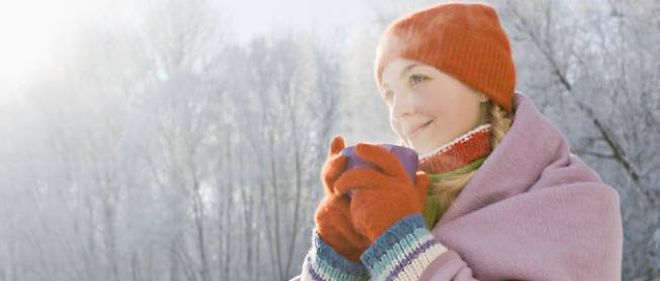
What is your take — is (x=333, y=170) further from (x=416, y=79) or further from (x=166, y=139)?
(x=166, y=139)

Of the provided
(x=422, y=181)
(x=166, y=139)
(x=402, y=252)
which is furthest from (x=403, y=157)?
(x=166, y=139)

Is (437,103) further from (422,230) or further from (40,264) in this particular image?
(40,264)

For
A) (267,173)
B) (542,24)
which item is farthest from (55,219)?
(542,24)

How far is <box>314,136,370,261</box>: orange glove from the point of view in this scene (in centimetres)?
105

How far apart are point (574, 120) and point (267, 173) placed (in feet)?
25.2

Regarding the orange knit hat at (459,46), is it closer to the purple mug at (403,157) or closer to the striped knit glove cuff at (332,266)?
the purple mug at (403,157)

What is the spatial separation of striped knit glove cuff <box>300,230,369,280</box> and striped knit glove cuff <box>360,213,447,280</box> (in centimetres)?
5

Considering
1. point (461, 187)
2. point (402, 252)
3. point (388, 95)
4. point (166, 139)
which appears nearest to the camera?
point (402, 252)

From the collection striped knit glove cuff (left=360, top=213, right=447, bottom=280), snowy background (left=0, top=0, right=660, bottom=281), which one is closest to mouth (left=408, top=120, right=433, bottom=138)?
striped knit glove cuff (left=360, top=213, right=447, bottom=280)

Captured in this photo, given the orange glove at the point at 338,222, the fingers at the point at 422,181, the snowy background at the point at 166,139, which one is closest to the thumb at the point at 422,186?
the fingers at the point at 422,181

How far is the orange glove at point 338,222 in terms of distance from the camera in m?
1.05

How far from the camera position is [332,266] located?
1.05m

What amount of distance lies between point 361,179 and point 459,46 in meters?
0.30

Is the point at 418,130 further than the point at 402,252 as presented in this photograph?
Yes
